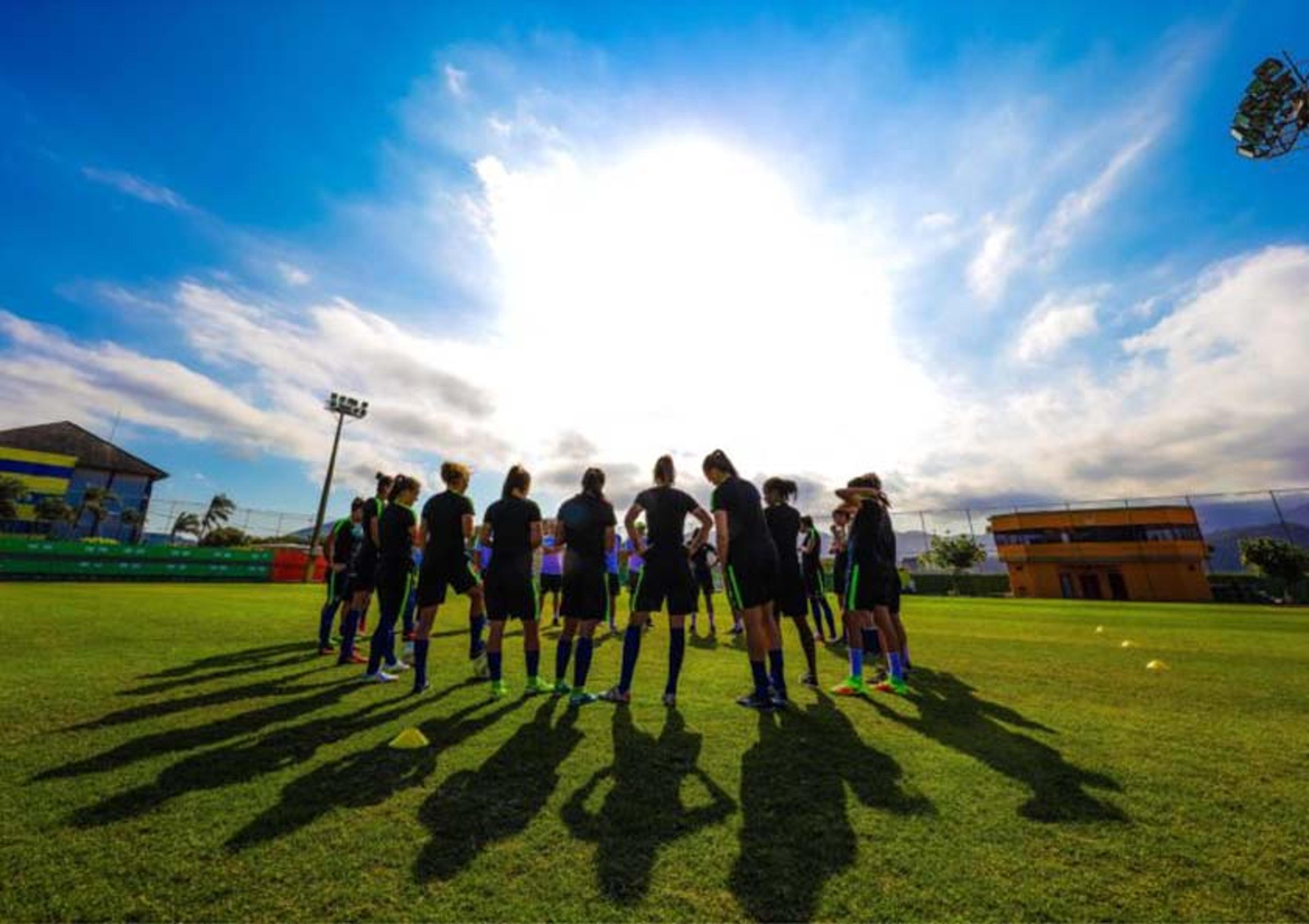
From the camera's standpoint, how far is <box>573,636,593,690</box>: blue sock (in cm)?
495

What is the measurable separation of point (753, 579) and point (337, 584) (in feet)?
19.1

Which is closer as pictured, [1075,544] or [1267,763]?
[1267,763]

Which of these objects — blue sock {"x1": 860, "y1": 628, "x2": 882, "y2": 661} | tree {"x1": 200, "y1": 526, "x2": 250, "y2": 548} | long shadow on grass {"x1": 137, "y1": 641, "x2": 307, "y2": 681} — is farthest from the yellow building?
tree {"x1": 200, "y1": 526, "x2": 250, "y2": 548}

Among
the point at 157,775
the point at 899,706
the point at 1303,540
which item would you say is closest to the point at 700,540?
the point at 899,706

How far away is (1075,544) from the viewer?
53719mm

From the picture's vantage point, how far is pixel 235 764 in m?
3.18

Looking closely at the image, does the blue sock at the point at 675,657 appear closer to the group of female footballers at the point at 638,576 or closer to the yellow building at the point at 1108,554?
the group of female footballers at the point at 638,576

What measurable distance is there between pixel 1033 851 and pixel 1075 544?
Result: 217 ft

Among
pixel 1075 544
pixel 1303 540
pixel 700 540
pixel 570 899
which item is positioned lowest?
pixel 570 899

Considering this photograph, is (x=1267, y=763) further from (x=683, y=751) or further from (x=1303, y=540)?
(x=1303, y=540)

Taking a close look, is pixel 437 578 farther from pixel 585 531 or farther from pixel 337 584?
pixel 337 584

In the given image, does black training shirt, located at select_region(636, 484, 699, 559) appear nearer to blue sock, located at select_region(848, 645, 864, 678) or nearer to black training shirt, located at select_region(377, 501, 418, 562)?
blue sock, located at select_region(848, 645, 864, 678)

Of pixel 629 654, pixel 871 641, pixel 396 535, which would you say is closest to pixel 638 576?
pixel 629 654

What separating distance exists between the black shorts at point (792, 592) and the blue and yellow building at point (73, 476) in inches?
2610
